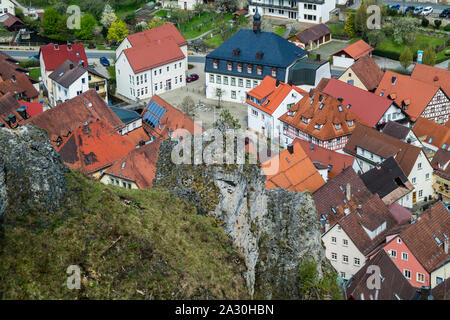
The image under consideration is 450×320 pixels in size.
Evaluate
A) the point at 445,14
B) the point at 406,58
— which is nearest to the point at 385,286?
the point at 406,58

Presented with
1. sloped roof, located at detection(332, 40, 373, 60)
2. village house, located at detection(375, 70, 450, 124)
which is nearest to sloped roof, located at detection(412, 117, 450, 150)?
village house, located at detection(375, 70, 450, 124)

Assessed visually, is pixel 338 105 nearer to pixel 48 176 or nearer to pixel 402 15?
pixel 402 15

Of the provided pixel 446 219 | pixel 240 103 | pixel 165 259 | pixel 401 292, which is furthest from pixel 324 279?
pixel 240 103

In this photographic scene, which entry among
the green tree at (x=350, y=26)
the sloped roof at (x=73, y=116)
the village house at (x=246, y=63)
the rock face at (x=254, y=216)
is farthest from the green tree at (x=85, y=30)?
the rock face at (x=254, y=216)

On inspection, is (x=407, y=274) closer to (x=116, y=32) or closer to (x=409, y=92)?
(x=409, y=92)

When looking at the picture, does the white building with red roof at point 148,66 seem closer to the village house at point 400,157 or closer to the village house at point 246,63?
the village house at point 246,63
